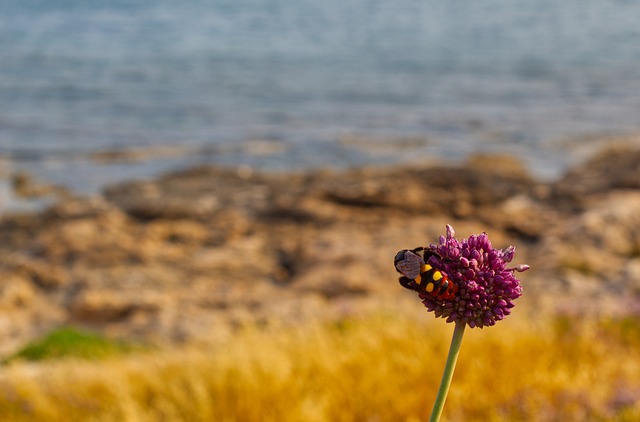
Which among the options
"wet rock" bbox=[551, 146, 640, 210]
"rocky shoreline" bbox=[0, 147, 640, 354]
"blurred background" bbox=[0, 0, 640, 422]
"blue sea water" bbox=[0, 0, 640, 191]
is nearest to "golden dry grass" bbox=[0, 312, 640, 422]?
"blurred background" bbox=[0, 0, 640, 422]

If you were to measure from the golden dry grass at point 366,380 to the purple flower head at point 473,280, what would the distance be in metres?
4.01

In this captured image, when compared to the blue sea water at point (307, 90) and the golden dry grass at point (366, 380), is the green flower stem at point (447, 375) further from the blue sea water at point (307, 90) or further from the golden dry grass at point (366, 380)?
the blue sea water at point (307, 90)

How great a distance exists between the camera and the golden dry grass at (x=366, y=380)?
5.55m

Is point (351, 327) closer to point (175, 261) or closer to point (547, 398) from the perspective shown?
point (547, 398)


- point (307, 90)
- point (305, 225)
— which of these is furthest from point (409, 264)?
point (307, 90)

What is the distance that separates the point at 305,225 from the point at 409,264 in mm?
14830

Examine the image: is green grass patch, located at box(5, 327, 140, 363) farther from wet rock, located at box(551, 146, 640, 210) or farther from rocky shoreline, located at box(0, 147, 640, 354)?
wet rock, located at box(551, 146, 640, 210)

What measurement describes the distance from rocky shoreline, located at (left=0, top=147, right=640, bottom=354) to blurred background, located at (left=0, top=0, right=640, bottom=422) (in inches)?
2.4

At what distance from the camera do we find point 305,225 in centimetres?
1603

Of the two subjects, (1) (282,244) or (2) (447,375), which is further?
(1) (282,244)

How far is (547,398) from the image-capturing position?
5.55 metres

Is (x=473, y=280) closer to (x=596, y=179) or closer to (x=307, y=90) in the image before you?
(x=596, y=179)

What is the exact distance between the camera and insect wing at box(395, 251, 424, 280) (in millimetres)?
1200

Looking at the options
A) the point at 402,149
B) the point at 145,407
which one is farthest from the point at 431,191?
the point at 145,407
